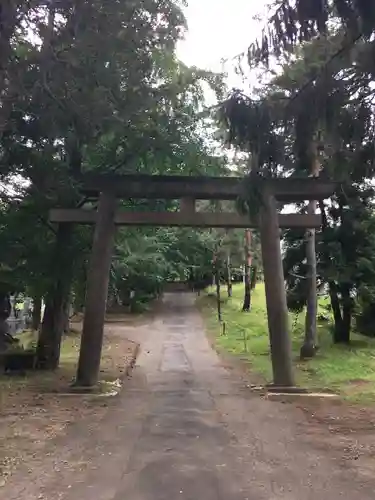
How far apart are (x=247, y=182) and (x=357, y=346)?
13.1 metres

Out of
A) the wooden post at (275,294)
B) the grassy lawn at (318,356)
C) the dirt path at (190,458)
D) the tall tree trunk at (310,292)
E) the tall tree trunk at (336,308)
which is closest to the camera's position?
the dirt path at (190,458)

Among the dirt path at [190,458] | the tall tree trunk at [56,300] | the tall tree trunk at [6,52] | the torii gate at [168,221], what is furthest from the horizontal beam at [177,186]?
the tall tree trunk at [6,52]

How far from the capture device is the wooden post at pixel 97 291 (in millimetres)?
11289

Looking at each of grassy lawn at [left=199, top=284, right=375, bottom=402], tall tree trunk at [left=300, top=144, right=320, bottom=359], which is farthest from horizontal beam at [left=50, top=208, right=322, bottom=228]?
tall tree trunk at [left=300, top=144, right=320, bottom=359]

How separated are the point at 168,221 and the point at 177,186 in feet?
2.29

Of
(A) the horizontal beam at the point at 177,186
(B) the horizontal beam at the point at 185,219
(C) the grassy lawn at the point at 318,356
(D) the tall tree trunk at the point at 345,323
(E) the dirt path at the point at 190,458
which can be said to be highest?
Result: (A) the horizontal beam at the point at 177,186

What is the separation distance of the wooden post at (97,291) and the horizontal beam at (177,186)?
1.16 ft

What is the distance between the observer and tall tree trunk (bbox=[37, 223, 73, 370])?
40.6 feet

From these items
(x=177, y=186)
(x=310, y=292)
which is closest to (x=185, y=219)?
(x=177, y=186)

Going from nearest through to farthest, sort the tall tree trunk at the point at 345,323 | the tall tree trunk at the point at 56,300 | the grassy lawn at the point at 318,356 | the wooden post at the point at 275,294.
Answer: the wooden post at the point at 275,294 < the tall tree trunk at the point at 56,300 < the grassy lawn at the point at 318,356 < the tall tree trunk at the point at 345,323

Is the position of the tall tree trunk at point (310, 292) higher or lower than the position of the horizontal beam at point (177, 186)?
lower

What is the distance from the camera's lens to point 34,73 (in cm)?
789

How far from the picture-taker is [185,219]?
37.6 feet

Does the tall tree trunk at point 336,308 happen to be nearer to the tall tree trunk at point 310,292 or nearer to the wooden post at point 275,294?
the tall tree trunk at point 310,292
